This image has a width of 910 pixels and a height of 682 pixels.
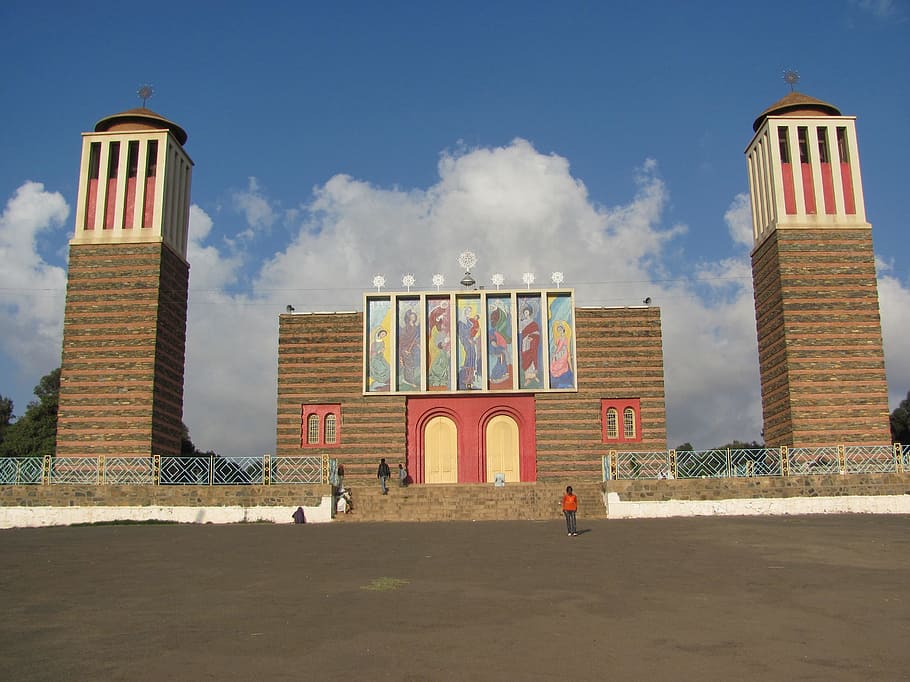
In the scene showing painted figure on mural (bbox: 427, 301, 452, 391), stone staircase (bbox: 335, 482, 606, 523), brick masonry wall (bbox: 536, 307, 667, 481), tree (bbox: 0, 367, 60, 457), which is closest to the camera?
stone staircase (bbox: 335, 482, 606, 523)

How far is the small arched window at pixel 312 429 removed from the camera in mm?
29000

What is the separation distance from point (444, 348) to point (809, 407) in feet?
38.8

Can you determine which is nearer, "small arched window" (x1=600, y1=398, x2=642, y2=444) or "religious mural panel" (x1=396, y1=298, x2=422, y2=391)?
"small arched window" (x1=600, y1=398, x2=642, y2=444)

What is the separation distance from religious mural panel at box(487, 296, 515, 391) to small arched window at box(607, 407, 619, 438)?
348 cm

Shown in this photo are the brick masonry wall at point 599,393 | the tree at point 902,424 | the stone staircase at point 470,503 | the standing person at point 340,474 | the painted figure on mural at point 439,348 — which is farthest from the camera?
the tree at point 902,424

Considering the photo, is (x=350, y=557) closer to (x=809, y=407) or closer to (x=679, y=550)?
(x=679, y=550)

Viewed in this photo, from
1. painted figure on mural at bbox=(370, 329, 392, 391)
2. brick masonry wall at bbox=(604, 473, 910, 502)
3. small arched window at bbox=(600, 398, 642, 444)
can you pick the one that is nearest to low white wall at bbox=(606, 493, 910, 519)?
brick masonry wall at bbox=(604, 473, 910, 502)

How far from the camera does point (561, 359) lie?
2889 cm

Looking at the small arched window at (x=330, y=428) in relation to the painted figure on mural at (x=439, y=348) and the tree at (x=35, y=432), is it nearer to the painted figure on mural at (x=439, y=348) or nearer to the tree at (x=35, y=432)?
the painted figure on mural at (x=439, y=348)

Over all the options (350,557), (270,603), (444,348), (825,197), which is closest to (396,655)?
(270,603)

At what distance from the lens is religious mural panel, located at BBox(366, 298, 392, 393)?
29.1 m

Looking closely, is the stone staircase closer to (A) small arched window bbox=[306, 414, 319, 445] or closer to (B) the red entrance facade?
(B) the red entrance facade

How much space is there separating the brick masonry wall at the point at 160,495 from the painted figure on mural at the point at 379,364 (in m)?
7.53

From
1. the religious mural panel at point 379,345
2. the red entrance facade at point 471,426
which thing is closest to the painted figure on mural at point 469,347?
the red entrance facade at point 471,426
